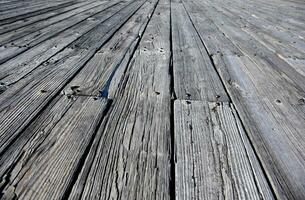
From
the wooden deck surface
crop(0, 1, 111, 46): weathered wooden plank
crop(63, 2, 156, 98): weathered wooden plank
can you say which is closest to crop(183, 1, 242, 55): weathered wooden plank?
the wooden deck surface

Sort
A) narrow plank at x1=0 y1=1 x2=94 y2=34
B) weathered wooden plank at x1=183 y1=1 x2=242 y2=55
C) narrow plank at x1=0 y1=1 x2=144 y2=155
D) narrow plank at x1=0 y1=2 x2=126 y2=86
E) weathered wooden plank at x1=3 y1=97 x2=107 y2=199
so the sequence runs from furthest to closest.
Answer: narrow plank at x1=0 y1=1 x2=94 y2=34 < weathered wooden plank at x1=183 y1=1 x2=242 y2=55 < narrow plank at x1=0 y1=2 x2=126 y2=86 < narrow plank at x1=0 y1=1 x2=144 y2=155 < weathered wooden plank at x1=3 y1=97 x2=107 y2=199

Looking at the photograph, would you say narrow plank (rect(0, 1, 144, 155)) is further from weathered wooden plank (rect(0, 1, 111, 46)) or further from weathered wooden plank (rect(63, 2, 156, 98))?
weathered wooden plank (rect(0, 1, 111, 46))

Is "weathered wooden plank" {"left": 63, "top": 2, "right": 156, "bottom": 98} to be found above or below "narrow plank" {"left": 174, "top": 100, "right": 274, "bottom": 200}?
above

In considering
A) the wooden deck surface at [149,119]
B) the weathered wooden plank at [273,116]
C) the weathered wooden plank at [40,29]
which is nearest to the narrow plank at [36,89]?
the wooden deck surface at [149,119]

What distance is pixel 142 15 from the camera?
3373 millimetres

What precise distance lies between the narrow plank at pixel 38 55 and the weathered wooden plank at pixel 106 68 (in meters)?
0.31

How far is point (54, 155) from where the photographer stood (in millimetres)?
827

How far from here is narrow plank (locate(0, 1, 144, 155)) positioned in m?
0.98

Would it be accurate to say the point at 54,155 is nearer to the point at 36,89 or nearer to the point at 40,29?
the point at 36,89

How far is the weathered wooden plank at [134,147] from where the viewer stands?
71 cm

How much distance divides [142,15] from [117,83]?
2323 mm

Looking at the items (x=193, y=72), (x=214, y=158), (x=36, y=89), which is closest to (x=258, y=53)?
(x=193, y=72)

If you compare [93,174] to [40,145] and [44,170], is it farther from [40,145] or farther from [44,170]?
[40,145]

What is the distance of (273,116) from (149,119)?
579 mm
